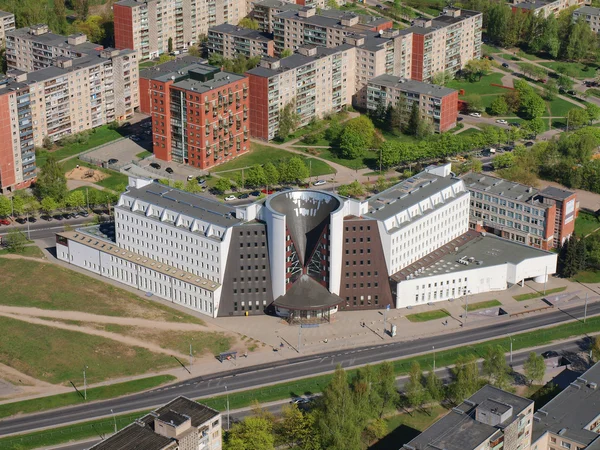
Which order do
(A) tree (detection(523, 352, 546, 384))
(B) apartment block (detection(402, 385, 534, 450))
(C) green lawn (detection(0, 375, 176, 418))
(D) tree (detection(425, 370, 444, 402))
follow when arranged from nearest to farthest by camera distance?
1. (B) apartment block (detection(402, 385, 534, 450))
2. (D) tree (detection(425, 370, 444, 402))
3. (C) green lawn (detection(0, 375, 176, 418))
4. (A) tree (detection(523, 352, 546, 384))

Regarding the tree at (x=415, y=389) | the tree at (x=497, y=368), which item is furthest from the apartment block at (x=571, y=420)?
the tree at (x=415, y=389)

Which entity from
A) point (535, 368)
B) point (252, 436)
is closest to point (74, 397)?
point (252, 436)

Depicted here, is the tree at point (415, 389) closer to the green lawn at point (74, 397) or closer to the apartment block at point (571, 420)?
the apartment block at point (571, 420)

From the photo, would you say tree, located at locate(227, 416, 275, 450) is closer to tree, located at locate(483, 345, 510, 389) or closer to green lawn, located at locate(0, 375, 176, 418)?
green lawn, located at locate(0, 375, 176, 418)

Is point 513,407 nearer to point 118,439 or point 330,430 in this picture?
point 330,430

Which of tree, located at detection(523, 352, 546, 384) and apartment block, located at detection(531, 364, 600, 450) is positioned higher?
apartment block, located at detection(531, 364, 600, 450)

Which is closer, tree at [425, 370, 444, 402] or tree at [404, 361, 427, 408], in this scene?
tree at [404, 361, 427, 408]

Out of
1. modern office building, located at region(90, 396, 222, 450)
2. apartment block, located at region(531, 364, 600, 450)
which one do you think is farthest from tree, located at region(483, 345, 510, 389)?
modern office building, located at region(90, 396, 222, 450)
